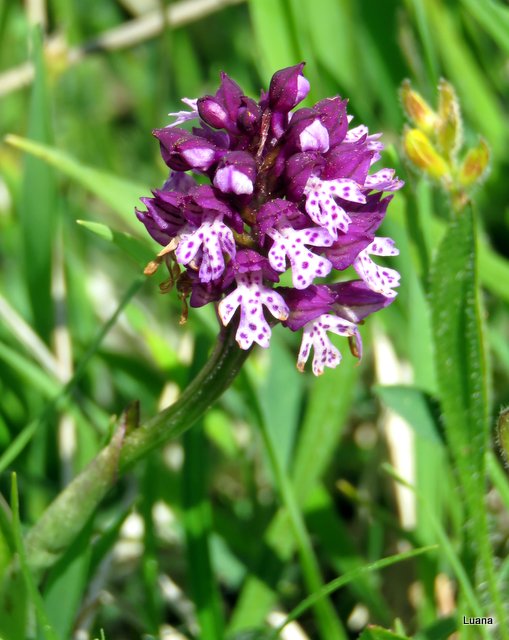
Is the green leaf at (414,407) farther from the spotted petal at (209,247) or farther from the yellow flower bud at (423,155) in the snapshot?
Result: the spotted petal at (209,247)

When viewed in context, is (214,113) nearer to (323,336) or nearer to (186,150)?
(186,150)

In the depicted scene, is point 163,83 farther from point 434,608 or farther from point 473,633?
point 473,633

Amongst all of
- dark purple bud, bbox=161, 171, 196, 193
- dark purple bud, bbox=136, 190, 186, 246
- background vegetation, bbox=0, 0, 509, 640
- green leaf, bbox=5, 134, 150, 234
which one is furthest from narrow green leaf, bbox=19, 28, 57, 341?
dark purple bud, bbox=136, 190, 186, 246

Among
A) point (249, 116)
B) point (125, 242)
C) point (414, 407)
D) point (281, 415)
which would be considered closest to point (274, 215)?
point (249, 116)

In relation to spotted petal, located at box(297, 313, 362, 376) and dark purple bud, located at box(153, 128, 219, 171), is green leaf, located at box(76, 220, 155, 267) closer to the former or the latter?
dark purple bud, located at box(153, 128, 219, 171)

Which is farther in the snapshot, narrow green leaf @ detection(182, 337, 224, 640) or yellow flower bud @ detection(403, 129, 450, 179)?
narrow green leaf @ detection(182, 337, 224, 640)

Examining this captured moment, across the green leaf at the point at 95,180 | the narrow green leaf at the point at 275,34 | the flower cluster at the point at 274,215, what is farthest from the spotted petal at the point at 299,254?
the narrow green leaf at the point at 275,34

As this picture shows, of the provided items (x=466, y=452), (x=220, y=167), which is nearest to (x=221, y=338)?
(x=220, y=167)
